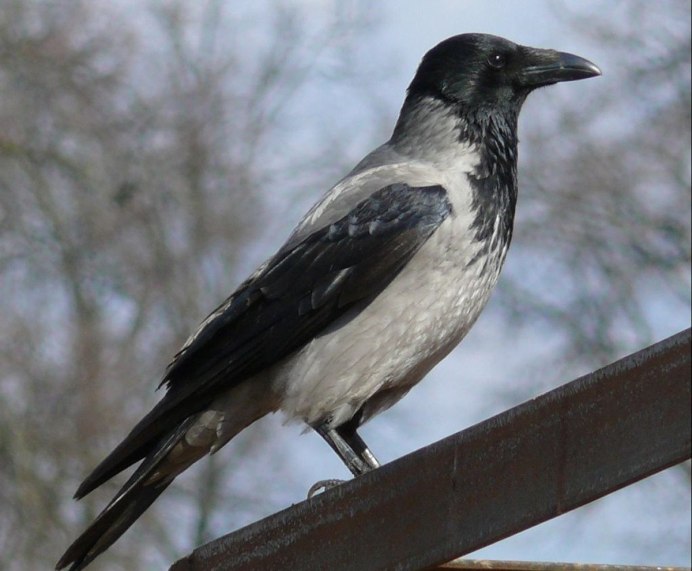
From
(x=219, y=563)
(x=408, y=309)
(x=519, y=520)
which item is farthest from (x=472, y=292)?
(x=519, y=520)

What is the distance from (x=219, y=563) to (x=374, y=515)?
520 mm

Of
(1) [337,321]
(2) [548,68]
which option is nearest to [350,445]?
(1) [337,321]

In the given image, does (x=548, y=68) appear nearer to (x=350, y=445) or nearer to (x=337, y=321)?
(x=337, y=321)

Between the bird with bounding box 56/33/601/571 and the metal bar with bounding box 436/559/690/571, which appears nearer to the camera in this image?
the metal bar with bounding box 436/559/690/571

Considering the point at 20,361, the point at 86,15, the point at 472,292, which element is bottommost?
the point at 472,292

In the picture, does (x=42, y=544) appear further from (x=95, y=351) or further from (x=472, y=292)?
(x=472, y=292)

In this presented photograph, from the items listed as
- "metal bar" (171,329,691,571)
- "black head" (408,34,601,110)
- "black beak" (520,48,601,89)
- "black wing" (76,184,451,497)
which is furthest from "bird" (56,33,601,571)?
"metal bar" (171,329,691,571)

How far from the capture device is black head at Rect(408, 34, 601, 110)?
648cm

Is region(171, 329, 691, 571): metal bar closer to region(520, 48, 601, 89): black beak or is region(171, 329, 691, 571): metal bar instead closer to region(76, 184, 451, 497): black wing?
region(76, 184, 451, 497): black wing

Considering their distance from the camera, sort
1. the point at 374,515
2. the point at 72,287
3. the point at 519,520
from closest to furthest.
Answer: the point at 519,520 → the point at 374,515 → the point at 72,287

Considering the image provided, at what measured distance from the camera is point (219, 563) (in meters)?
4.22

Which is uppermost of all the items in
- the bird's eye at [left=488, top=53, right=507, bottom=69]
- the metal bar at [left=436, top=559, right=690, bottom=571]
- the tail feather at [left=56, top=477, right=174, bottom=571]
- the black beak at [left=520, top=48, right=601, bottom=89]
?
the bird's eye at [left=488, top=53, right=507, bottom=69]

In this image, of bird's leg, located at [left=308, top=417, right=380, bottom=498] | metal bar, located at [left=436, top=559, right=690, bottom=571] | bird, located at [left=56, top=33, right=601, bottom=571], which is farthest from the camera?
bird's leg, located at [left=308, top=417, right=380, bottom=498]

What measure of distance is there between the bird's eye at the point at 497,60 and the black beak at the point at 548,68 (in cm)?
9
